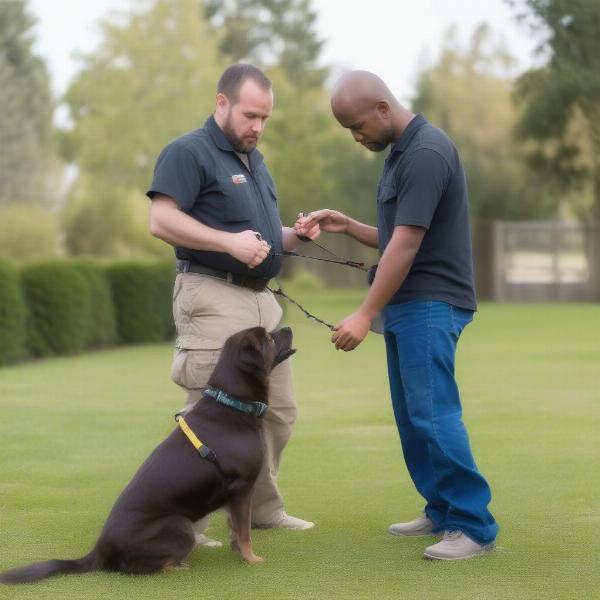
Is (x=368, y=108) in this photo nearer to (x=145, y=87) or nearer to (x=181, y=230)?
(x=181, y=230)

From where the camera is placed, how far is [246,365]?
5426 mm

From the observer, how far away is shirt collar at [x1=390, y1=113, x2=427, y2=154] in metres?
5.54

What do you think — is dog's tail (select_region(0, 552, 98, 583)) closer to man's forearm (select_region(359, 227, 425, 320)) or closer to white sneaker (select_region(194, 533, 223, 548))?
white sneaker (select_region(194, 533, 223, 548))

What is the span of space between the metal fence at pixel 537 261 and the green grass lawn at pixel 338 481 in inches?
778

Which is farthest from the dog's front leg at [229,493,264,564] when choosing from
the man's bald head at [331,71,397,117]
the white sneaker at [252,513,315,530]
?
the man's bald head at [331,71,397,117]

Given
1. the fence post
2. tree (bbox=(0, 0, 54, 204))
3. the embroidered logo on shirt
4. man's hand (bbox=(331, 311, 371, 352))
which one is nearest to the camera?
man's hand (bbox=(331, 311, 371, 352))

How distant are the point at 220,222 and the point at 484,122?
2195 inches

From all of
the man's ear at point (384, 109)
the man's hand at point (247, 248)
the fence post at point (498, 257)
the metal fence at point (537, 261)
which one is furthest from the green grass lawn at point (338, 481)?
the fence post at point (498, 257)

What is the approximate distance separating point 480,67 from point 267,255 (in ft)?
199

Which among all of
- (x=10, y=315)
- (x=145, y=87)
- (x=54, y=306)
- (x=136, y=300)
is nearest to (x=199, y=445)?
(x=10, y=315)

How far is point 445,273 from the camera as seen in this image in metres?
5.57

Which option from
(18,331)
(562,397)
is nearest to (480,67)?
(18,331)

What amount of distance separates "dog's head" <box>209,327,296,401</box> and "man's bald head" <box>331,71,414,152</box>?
101cm

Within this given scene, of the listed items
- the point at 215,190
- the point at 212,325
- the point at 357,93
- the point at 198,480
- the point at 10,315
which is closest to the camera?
the point at 198,480
